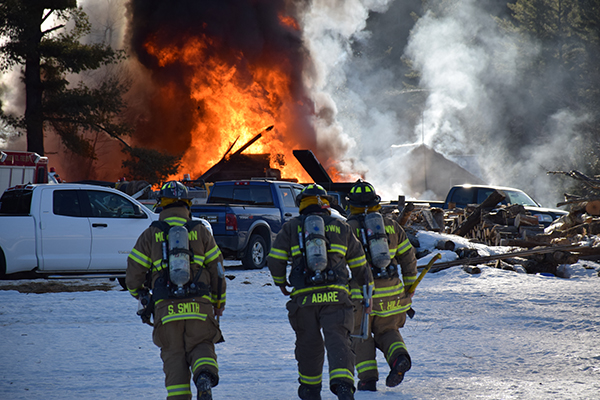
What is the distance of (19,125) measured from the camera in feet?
82.7

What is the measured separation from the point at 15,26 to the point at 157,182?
27.6 ft

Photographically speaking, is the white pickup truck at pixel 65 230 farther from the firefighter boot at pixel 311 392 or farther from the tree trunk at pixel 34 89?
the tree trunk at pixel 34 89

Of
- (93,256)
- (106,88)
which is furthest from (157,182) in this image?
(93,256)

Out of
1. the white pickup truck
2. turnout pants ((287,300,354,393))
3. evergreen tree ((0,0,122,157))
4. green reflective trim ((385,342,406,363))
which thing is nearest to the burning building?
evergreen tree ((0,0,122,157))

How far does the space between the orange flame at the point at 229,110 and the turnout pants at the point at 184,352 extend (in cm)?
2311

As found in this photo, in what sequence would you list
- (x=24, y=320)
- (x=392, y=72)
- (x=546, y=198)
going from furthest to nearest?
1. (x=392, y=72)
2. (x=546, y=198)
3. (x=24, y=320)

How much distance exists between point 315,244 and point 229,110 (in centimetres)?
2362

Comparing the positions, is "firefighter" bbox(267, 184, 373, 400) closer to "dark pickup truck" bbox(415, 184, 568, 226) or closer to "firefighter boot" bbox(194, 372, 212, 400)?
"firefighter boot" bbox(194, 372, 212, 400)

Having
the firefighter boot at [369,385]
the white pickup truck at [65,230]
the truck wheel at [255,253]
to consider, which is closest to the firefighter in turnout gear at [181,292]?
the firefighter boot at [369,385]

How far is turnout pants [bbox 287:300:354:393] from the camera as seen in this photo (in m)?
4.32

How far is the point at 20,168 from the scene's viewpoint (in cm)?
1609

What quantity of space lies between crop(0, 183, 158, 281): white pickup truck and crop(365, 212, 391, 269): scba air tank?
230 inches

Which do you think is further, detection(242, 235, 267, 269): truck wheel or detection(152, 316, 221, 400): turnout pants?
detection(242, 235, 267, 269): truck wheel

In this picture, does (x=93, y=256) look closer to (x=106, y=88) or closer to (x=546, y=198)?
(x=106, y=88)
